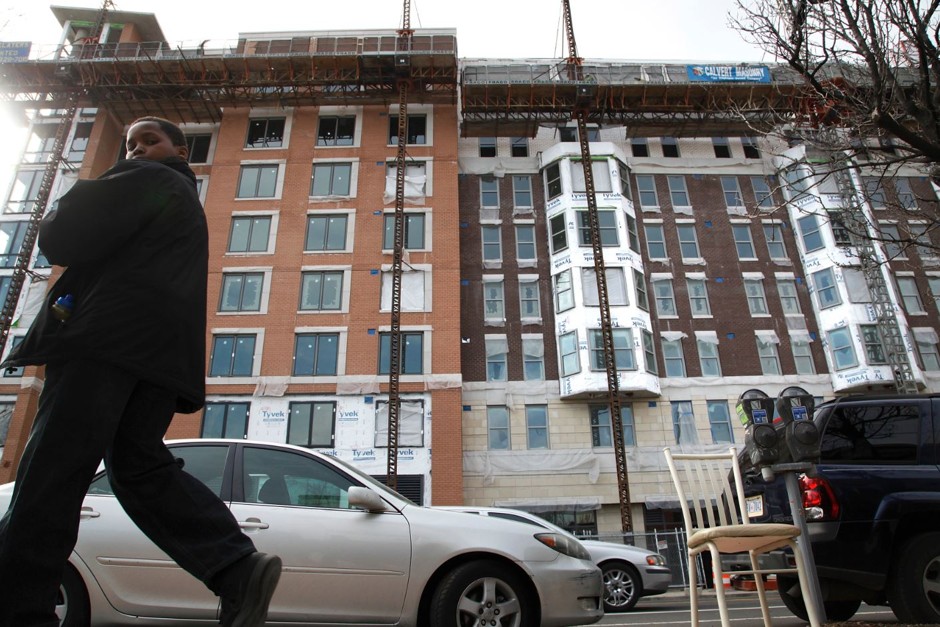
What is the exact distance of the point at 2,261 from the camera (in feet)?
91.6

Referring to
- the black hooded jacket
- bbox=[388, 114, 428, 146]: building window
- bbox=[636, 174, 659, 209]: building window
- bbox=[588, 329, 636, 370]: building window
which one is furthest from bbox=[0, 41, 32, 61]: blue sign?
the black hooded jacket

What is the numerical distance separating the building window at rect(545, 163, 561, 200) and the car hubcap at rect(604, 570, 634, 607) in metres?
22.4

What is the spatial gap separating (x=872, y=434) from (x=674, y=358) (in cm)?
2256

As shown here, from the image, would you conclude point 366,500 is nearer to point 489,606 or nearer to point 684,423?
point 489,606

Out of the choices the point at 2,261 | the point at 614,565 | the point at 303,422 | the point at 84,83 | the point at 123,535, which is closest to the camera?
the point at 123,535

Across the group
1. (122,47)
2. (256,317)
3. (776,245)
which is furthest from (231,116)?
(776,245)

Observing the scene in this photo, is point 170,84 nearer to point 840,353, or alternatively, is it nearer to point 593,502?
point 593,502

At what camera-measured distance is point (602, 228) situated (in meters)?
29.3

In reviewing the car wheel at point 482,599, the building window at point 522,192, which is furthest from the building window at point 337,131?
the car wheel at point 482,599

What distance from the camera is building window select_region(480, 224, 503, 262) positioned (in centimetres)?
2947

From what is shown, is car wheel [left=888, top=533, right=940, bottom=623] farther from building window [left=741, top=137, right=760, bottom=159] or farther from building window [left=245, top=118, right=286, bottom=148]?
building window [left=741, top=137, right=760, bottom=159]

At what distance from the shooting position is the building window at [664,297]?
28469mm

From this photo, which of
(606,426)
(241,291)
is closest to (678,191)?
(606,426)

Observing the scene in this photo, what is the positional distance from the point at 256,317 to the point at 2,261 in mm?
12304
